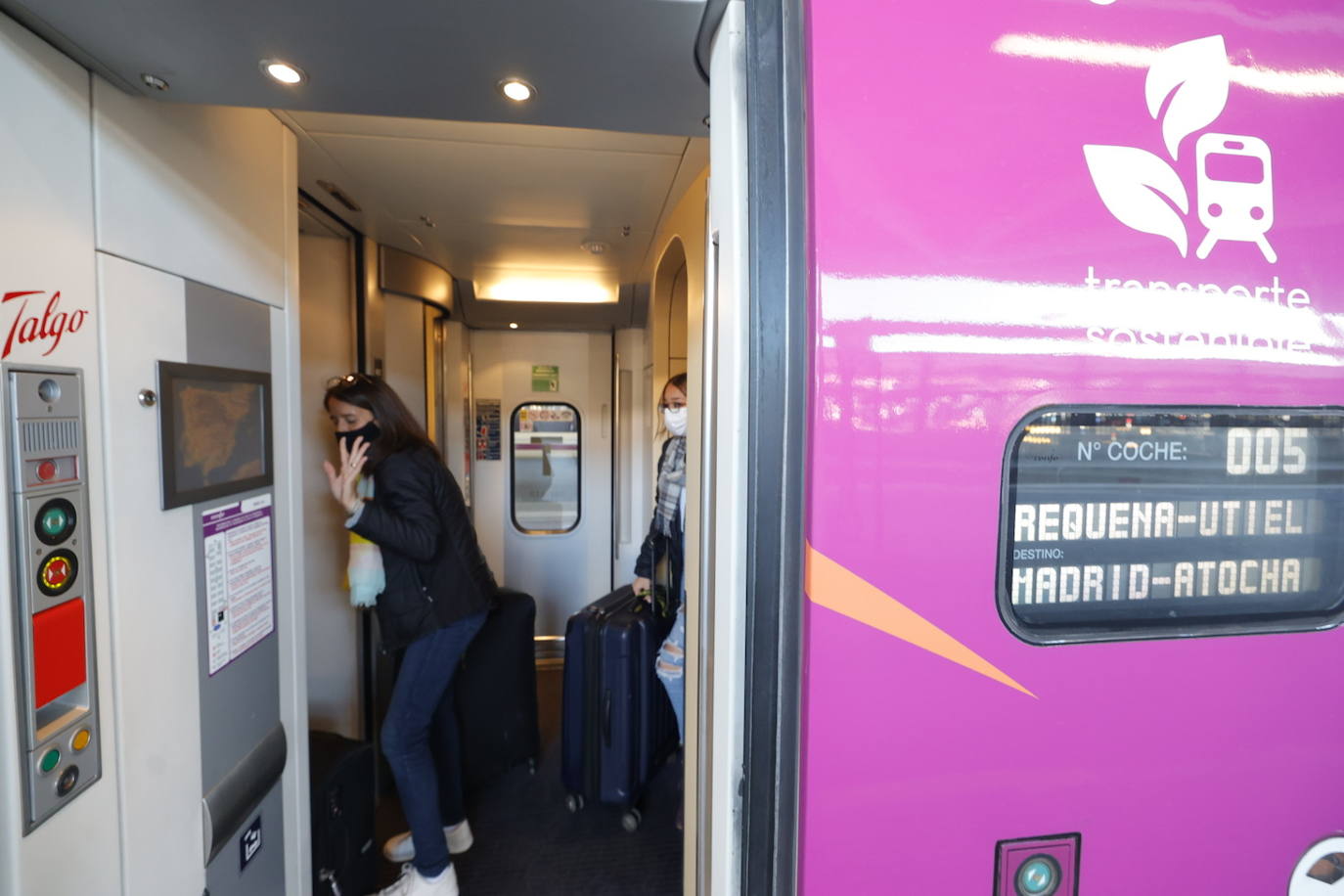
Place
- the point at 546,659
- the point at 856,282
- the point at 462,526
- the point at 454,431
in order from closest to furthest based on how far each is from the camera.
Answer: the point at 856,282 → the point at 462,526 → the point at 454,431 → the point at 546,659

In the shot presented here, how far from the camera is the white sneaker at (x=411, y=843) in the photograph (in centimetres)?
257

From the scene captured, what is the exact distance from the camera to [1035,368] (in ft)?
2.65

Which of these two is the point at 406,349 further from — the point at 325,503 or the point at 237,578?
the point at 237,578

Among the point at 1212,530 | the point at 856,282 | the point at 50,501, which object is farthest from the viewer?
the point at 50,501

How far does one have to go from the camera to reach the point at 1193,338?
833 mm

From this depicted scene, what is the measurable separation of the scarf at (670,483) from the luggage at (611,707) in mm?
432

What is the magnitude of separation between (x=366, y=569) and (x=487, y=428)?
8.17 ft

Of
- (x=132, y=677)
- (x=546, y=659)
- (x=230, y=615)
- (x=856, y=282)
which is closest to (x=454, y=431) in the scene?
(x=546, y=659)

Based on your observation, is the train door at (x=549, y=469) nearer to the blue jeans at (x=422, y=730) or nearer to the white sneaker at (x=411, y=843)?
the white sneaker at (x=411, y=843)

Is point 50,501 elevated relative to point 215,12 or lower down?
lower down

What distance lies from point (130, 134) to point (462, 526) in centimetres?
148

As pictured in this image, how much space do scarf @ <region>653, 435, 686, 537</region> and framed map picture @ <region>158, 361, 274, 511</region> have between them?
5.47ft

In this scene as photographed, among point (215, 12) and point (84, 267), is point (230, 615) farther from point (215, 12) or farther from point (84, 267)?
point (215, 12)

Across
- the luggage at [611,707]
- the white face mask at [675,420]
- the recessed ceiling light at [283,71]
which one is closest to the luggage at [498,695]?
the luggage at [611,707]
